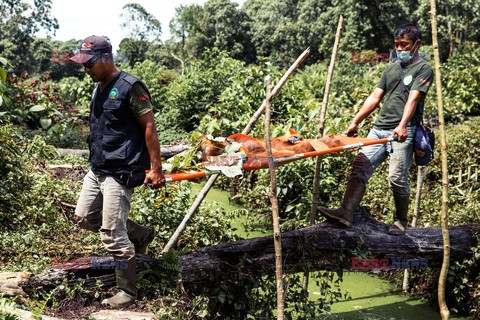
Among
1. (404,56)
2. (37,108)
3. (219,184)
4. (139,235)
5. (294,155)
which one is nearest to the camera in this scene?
(294,155)

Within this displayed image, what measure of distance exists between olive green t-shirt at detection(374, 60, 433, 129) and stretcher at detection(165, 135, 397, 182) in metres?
0.22

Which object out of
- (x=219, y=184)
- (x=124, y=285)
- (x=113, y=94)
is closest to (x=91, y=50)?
(x=113, y=94)

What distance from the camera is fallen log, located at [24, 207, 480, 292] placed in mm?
3611

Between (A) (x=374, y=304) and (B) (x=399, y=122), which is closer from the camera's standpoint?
(B) (x=399, y=122)

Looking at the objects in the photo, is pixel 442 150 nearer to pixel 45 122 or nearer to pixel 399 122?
pixel 399 122

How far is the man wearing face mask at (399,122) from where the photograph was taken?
3805mm

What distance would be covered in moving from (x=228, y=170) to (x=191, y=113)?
7.47 meters

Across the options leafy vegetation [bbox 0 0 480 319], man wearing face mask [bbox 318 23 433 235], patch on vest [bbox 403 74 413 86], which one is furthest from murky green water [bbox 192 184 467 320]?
patch on vest [bbox 403 74 413 86]

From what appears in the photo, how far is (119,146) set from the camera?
326cm

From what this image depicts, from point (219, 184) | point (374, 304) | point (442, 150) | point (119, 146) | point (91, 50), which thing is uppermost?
point (91, 50)

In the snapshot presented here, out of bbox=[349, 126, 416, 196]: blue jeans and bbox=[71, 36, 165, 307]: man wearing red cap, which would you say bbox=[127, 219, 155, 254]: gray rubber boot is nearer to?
bbox=[71, 36, 165, 307]: man wearing red cap

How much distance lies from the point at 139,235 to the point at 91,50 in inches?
53.2

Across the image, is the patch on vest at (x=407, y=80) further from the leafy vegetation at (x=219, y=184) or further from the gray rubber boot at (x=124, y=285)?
the gray rubber boot at (x=124, y=285)

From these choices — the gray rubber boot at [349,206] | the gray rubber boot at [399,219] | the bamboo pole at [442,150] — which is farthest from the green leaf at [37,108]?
the bamboo pole at [442,150]
